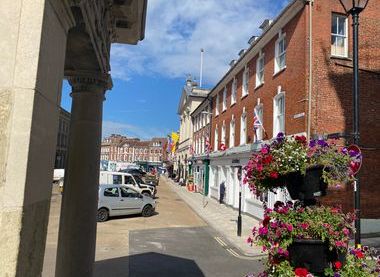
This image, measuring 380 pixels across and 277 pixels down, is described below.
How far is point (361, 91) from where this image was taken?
16.0 m

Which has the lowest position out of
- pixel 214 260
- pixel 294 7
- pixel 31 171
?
pixel 214 260

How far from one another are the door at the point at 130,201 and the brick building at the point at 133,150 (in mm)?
130238

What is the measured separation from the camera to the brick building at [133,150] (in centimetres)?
15388

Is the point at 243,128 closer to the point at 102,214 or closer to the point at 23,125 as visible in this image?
the point at 102,214

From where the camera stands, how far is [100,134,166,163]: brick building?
15388 cm

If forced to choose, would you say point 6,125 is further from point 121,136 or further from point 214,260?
point 121,136

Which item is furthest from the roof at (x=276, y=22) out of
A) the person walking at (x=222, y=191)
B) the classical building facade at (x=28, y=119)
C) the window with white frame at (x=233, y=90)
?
the classical building facade at (x=28, y=119)

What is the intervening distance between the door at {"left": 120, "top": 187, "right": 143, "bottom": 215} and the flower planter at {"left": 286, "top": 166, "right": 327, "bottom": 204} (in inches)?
663

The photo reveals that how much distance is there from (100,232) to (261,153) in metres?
12.6

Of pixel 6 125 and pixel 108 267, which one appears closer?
pixel 6 125

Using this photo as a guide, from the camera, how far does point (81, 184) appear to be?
514 centimetres

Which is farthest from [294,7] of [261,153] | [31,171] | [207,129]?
[207,129]

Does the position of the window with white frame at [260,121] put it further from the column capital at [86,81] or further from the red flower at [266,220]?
the red flower at [266,220]

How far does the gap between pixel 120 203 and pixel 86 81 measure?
15447 millimetres
